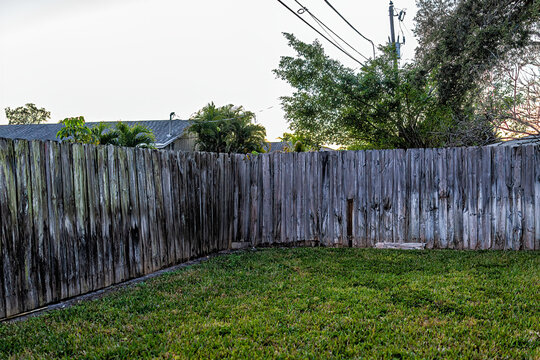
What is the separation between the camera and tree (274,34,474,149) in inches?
472

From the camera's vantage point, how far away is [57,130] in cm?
2544

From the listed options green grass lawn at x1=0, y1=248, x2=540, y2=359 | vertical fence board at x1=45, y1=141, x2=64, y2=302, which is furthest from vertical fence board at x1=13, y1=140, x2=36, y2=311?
green grass lawn at x1=0, y1=248, x2=540, y2=359

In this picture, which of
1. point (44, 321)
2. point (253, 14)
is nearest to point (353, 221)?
point (44, 321)

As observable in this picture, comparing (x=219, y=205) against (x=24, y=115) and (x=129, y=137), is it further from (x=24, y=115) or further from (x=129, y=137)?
(x=24, y=115)

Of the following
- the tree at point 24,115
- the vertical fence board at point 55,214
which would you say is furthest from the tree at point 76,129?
the tree at point 24,115

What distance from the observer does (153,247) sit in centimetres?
545

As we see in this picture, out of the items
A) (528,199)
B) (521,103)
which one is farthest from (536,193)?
(521,103)

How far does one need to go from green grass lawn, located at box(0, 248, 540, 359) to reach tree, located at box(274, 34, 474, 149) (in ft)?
24.5

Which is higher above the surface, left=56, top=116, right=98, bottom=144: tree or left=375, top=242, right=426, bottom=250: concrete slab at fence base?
left=56, top=116, right=98, bottom=144: tree

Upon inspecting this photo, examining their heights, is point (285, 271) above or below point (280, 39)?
below

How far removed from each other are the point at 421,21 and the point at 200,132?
50.6 ft

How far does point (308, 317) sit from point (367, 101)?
32.7ft

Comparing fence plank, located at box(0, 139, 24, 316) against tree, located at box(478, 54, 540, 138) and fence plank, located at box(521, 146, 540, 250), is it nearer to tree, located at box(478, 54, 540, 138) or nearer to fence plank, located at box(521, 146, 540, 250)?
fence plank, located at box(521, 146, 540, 250)

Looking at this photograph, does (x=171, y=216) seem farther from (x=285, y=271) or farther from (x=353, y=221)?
(x=353, y=221)
